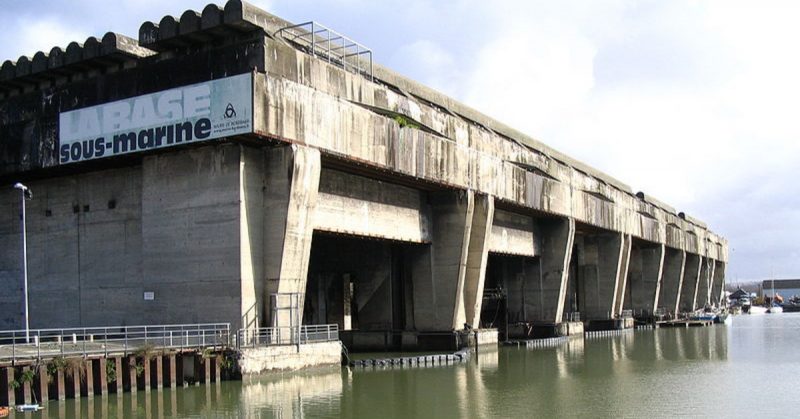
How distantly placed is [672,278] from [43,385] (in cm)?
10225

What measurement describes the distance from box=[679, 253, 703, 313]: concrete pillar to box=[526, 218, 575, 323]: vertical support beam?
Result: 6237 centimetres

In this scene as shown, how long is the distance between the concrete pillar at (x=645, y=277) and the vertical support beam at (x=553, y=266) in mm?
32715

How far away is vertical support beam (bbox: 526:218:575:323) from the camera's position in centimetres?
7212

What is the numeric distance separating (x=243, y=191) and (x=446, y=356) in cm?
1688

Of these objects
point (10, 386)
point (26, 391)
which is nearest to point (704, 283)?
point (26, 391)

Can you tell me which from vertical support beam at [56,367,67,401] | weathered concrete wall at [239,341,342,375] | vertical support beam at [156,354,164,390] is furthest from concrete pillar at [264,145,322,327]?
vertical support beam at [56,367,67,401]

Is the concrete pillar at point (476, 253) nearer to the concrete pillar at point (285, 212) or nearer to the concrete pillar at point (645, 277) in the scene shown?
the concrete pillar at point (285, 212)

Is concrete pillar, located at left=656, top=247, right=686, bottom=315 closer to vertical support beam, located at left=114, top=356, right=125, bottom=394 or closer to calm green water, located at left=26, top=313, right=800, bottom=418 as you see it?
calm green water, located at left=26, top=313, right=800, bottom=418

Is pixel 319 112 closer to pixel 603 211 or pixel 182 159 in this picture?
pixel 182 159

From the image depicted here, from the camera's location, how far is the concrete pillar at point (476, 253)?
55.7 m

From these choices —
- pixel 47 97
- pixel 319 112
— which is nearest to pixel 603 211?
pixel 319 112

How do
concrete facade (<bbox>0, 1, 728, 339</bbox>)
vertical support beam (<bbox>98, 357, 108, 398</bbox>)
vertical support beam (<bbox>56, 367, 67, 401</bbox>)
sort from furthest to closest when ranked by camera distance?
concrete facade (<bbox>0, 1, 728, 339</bbox>)
vertical support beam (<bbox>98, 357, 108, 398</bbox>)
vertical support beam (<bbox>56, 367, 67, 401</bbox>)

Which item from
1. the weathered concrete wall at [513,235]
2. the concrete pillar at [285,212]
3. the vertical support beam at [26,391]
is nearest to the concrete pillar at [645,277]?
the weathered concrete wall at [513,235]

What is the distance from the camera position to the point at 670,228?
107625 mm
